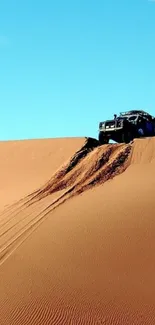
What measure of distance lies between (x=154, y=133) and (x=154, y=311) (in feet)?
56.5

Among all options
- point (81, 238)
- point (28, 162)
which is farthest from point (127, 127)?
point (81, 238)

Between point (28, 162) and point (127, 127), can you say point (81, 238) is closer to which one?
point (28, 162)

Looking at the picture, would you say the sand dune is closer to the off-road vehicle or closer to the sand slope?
the sand slope

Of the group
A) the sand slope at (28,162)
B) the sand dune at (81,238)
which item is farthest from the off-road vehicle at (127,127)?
the sand dune at (81,238)

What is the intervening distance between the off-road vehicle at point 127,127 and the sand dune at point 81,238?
18.3 ft

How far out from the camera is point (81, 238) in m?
10.5

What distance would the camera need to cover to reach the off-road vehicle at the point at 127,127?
22875 millimetres

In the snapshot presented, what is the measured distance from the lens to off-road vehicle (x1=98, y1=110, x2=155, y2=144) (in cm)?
2288

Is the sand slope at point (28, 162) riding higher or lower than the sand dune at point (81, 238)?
higher

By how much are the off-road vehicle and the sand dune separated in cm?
559

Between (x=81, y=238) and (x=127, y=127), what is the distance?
13.0 metres

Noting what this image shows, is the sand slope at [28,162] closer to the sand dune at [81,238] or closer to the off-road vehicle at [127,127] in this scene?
the sand dune at [81,238]

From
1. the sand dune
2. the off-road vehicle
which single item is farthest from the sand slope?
the off-road vehicle

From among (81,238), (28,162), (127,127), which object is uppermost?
(127,127)
